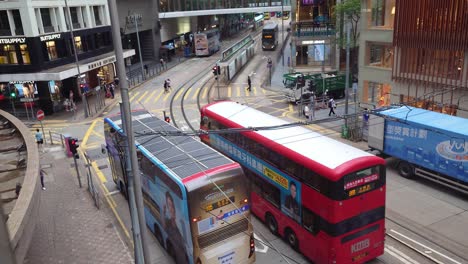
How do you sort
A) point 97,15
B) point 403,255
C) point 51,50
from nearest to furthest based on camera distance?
point 403,255 < point 51,50 < point 97,15

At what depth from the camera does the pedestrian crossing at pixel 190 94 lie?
38.5 meters

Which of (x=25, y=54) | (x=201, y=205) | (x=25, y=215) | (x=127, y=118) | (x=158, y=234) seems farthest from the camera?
(x=25, y=54)

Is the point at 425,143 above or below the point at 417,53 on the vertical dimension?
below

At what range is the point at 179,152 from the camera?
1377 centimetres

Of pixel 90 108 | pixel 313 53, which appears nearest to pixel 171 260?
pixel 90 108

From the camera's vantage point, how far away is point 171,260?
1394cm

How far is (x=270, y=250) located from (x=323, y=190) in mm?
3675

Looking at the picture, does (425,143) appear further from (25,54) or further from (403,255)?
(25,54)

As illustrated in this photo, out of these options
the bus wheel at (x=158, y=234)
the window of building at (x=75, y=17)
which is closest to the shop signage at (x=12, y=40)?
the window of building at (x=75, y=17)

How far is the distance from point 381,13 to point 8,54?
3038 cm

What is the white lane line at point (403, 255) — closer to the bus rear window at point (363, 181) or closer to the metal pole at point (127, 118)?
the bus rear window at point (363, 181)

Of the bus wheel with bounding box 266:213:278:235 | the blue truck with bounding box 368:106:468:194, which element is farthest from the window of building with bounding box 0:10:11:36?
the blue truck with bounding box 368:106:468:194

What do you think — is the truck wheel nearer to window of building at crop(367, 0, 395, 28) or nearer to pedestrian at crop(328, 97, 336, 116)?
pedestrian at crop(328, 97, 336, 116)

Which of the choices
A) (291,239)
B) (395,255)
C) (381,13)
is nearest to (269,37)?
(381,13)
